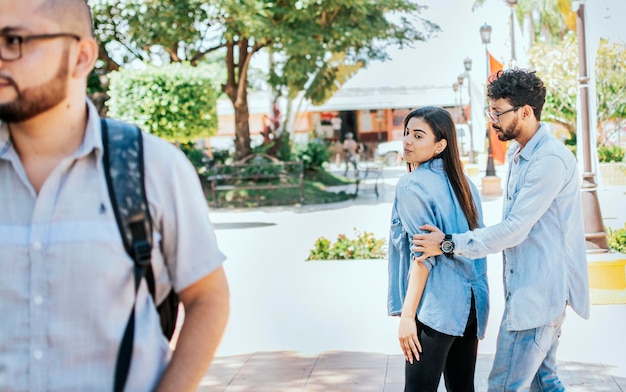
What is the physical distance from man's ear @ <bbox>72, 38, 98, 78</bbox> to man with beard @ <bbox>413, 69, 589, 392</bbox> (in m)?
1.73

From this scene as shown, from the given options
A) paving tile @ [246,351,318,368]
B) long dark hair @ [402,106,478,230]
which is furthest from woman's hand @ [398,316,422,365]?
paving tile @ [246,351,318,368]

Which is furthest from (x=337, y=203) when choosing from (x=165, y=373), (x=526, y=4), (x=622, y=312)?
(x=526, y=4)

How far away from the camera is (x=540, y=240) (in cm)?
346

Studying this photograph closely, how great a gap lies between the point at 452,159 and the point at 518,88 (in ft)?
1.35

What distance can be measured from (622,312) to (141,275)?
620 centimetres

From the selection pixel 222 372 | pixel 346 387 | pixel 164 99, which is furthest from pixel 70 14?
pixel 164 99

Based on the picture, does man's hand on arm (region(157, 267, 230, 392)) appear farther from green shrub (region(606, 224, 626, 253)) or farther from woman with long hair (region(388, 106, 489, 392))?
green shrub (region(606, 224, 626, 253))

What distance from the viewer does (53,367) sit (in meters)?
1.75

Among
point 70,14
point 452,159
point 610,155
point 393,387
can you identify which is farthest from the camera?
point 610,155

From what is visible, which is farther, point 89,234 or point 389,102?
point 389,102

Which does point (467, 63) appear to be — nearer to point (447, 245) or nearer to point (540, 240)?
point (540, 240)

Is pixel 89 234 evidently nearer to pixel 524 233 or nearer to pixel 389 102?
pixel 524 233

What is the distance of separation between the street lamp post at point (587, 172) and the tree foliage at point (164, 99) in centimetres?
1092

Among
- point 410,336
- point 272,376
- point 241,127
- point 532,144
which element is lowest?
point 272,376
